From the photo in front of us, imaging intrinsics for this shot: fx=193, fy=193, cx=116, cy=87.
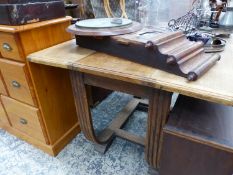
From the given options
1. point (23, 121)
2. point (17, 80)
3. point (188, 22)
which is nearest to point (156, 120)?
point (188, 22)

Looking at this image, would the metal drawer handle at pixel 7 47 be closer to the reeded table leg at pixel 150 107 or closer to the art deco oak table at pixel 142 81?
the art deco oak table at pixel 142 81

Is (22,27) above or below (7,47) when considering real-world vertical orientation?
above

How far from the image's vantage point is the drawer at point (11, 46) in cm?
92

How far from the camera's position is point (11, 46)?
0.96 metres

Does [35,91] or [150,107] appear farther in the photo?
[35,91]

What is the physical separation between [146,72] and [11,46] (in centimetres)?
70

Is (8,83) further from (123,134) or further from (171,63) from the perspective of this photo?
(171,63)

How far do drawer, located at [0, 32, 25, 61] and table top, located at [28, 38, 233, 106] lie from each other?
7cm

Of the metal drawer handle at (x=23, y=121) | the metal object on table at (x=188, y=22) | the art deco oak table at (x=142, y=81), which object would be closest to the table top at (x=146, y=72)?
the art deco oak table at (x=142, y=81)

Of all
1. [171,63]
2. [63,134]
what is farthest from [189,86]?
[63,134]

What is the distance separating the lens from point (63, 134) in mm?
1332

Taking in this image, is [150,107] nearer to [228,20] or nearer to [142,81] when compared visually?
[142,81]

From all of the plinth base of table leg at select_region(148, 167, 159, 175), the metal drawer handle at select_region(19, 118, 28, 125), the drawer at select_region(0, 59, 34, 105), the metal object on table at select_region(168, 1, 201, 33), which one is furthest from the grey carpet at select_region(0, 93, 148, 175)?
the metal object on table at select_region(168, 1, 201, 33)

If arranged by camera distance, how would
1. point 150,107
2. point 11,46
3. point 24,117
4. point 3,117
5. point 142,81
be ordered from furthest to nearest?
point 3,117, point 24,117, point 11,46, point 150,107, point 142,81
